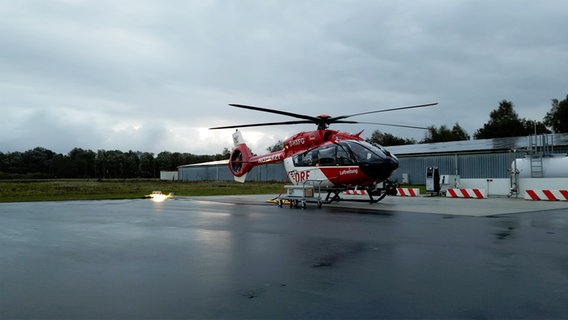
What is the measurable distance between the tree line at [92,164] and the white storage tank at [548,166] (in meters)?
109

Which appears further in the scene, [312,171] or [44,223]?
[312,171]

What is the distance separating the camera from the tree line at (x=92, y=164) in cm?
11812

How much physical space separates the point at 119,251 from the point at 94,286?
2676 mm

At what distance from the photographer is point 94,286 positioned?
5609mm

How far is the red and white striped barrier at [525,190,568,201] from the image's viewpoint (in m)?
21.7

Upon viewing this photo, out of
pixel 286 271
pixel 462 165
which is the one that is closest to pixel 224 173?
pixel 462 165

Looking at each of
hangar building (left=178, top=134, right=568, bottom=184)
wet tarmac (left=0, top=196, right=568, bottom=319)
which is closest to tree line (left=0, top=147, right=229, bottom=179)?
hangar building (left=178, top=134, right=568, bottom=184)

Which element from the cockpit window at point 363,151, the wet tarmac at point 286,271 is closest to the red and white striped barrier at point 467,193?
the cockpit window at point 363,151

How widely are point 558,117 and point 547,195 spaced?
56.6 m

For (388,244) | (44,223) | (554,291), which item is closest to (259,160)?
(44,223)

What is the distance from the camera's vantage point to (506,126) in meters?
69.4

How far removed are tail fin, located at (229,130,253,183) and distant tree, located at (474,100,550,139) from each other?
50.1 meters

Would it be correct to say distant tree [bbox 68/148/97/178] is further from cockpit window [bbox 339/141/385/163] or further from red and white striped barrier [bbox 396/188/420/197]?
cockpit window [bbox 339/141/385/163]

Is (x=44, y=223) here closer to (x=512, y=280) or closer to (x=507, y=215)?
(x=512, y=280)
